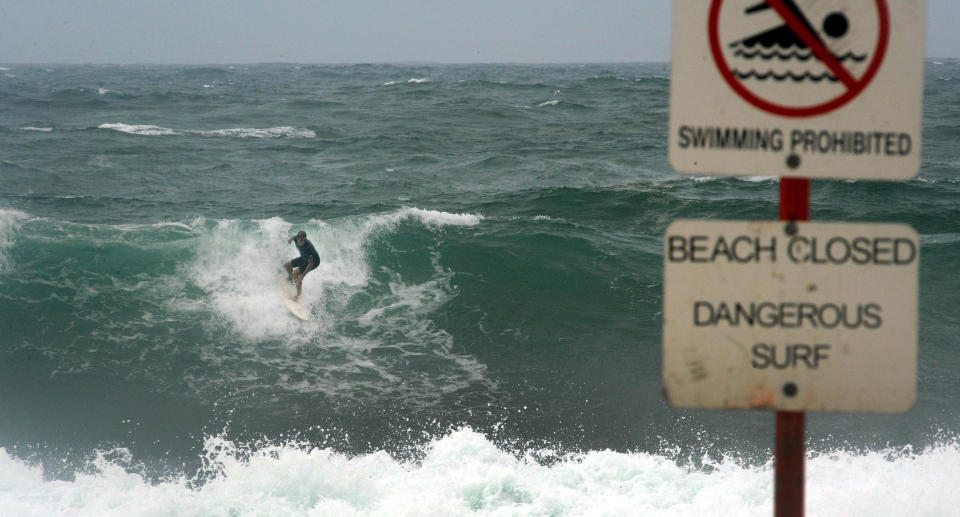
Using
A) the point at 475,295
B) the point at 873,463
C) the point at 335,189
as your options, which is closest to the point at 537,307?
the point at 475,295

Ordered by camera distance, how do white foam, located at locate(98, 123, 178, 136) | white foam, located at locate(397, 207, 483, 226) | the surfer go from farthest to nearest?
white foam, located at locate(98, 123, 178, 136), white foam, located at locate(397, 207, 483, 226), the surfer

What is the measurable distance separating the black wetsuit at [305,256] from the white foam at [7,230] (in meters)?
5.96

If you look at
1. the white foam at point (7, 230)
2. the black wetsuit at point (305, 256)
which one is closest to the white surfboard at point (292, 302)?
the black wetsuit at point (305, 256)

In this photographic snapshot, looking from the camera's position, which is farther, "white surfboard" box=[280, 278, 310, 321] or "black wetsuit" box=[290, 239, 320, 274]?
"white surfboard" box=[280, 278, 310, 321]

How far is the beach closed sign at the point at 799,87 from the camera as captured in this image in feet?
6.23

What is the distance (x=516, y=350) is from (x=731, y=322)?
10954mm

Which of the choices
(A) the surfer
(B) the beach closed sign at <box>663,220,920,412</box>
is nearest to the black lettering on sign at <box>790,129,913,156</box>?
(B) the beach closed sign at <box>663,220,920,412</box>

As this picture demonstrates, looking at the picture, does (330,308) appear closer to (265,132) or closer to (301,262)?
(301,262)

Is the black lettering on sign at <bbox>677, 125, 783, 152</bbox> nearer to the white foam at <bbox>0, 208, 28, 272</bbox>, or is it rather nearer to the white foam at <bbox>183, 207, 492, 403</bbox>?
the white foam at <bbox>183, 207, 492, 403</bbox>

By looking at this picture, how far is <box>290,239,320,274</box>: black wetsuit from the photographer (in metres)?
13.5

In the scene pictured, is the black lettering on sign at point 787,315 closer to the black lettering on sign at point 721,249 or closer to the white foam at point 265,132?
the black lettering on sign at point 721,249

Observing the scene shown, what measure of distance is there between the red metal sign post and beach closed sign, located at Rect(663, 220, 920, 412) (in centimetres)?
3

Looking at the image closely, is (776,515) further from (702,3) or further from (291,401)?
(291,401)

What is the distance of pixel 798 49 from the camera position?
6.23 feet
